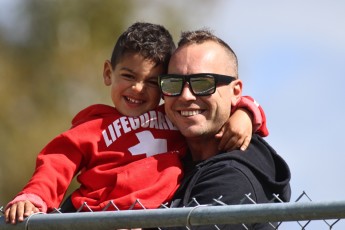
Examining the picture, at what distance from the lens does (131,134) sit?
6.93 metres

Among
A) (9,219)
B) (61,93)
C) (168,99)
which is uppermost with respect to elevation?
(168,99)

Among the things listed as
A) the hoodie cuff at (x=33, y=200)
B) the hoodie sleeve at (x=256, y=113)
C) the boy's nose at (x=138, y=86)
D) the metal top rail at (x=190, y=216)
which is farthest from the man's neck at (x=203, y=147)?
the metal top rail at (x=190, y=216)

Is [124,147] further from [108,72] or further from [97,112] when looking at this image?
[108,72]

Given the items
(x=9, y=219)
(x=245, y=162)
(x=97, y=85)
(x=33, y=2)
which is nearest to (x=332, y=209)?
(x=245, y=162)

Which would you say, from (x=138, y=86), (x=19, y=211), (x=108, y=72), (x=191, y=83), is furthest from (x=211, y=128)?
(x=19, y=211)

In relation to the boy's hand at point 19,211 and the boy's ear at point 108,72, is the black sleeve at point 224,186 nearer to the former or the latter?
the boy's hand at point 19,211

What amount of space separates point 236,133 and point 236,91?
29 centimetres

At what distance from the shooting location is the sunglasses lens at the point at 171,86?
681 cm

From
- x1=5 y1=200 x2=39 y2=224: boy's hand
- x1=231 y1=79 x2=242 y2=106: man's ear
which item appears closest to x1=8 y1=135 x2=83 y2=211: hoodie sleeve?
x1=5 y1=200 x2=39 y2=224: boy's hand

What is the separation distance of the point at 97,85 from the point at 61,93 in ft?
2.27

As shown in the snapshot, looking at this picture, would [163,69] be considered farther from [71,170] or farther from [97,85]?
[97,85]

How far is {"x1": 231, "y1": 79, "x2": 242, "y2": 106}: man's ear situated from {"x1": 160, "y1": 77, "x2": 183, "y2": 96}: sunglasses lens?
0.28m

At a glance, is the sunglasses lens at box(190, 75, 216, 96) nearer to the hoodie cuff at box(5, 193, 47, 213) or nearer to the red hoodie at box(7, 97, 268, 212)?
the red hoodie at box(7, 97, 268, 212)

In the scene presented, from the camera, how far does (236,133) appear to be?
6.78 meters
